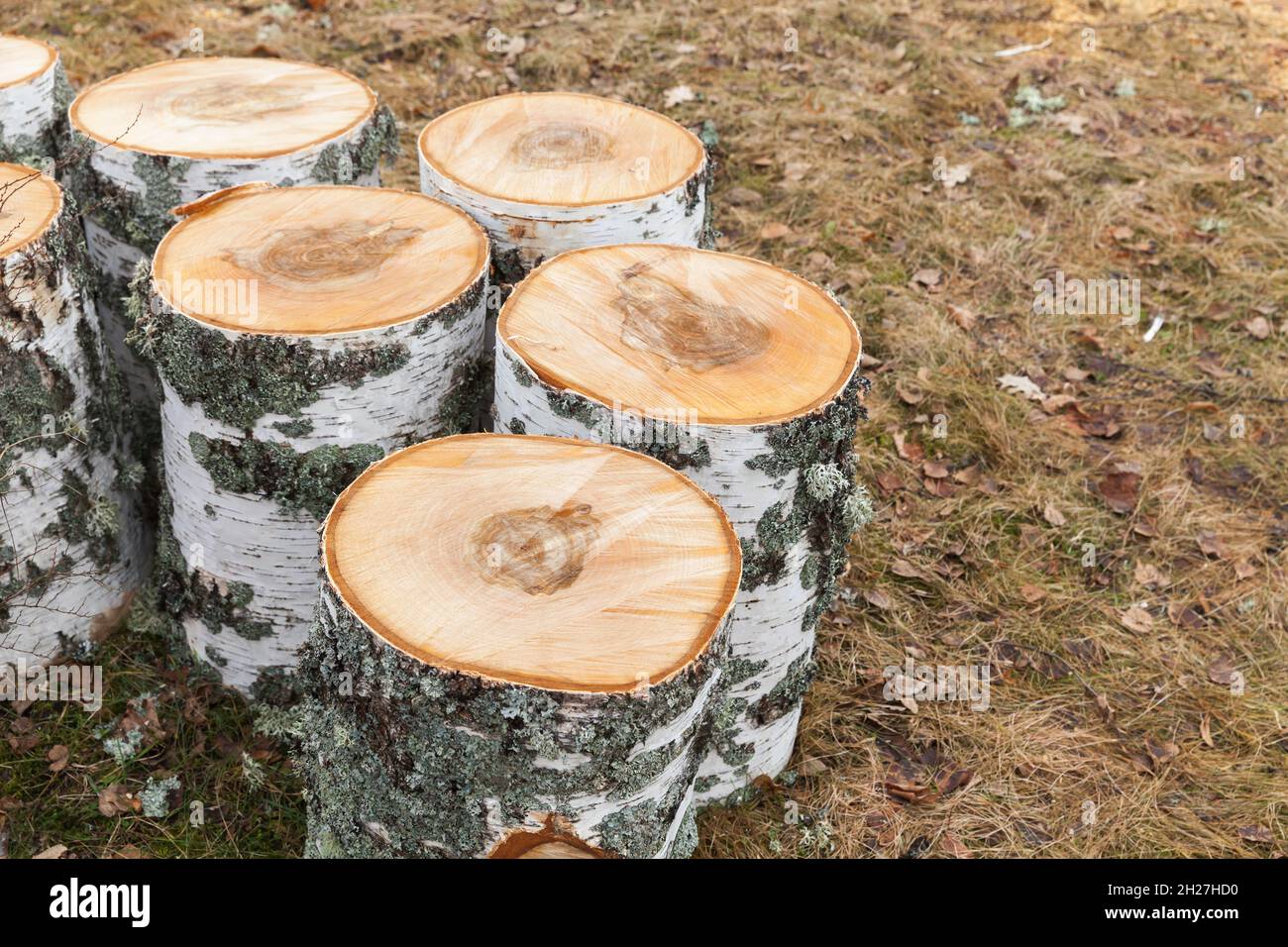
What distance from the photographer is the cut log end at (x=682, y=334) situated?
3100 mm

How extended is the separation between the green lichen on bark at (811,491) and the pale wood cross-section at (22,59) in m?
3.50

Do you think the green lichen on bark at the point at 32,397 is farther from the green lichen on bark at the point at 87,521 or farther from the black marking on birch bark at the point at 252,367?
the black marking on birch bark at the point at 252,367

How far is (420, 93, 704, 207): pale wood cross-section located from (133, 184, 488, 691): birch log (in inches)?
11.8

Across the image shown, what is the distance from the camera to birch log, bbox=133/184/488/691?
3.23 meters

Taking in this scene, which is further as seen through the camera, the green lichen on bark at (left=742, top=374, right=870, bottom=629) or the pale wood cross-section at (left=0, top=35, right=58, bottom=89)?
the pale wood cross-section at (left=0, top=35, right=58, bottom=89)

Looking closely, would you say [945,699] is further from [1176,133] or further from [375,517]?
[1176,133]

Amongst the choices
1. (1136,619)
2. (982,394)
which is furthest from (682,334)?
(982,394)

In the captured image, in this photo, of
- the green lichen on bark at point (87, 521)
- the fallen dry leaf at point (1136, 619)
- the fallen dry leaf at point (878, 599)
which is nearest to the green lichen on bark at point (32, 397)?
the green lichen on bark at point (87, 521)

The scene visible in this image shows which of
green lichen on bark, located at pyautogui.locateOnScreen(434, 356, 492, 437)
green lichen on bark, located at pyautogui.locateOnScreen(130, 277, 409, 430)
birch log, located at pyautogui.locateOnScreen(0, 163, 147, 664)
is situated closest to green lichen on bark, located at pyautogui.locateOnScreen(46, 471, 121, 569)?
birch log, located at pyautogui.locateOnScreen(0, 163, 147, 664)

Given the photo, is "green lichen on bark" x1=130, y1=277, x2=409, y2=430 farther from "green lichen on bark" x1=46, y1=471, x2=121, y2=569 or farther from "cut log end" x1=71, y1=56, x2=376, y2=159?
"cut log end" x1=71, y1=56, x2=376, y2=159

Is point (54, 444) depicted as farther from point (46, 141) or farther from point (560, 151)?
point (560, 151)

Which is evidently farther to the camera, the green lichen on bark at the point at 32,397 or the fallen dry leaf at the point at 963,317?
the fallen dry leaf at the point at 963,317

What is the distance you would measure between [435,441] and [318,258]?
0.97m
